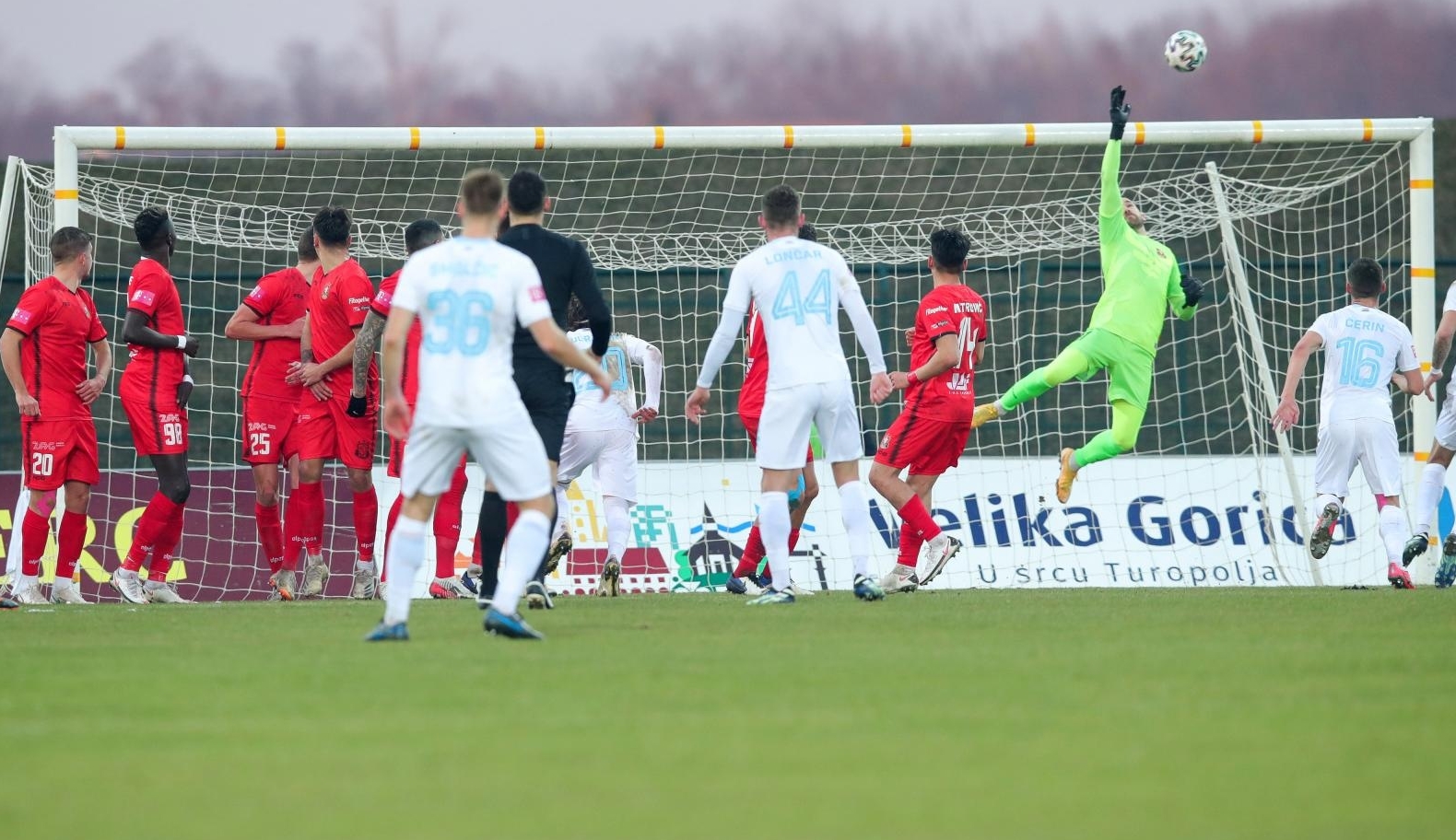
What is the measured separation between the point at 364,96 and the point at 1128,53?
37.4ft

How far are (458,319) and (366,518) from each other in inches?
174

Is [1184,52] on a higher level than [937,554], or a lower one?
higher

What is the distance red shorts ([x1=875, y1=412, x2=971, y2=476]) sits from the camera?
1001 centimetres

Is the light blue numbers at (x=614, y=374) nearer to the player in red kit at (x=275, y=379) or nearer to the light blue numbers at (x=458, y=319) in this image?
the player in red kit at (x=275, y=379)

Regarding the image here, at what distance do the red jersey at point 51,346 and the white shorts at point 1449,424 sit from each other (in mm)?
8119

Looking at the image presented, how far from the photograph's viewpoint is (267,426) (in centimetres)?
1072

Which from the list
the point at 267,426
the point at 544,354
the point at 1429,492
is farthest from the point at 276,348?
the point at 1429,492

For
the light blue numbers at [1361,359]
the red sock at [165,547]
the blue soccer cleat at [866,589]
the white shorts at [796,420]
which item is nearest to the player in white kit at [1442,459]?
the light blue numbers at [1361,359]

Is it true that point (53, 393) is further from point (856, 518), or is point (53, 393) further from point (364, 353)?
point (856, 518)

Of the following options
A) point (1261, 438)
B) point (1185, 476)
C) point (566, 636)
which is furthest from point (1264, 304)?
point (566, 636)

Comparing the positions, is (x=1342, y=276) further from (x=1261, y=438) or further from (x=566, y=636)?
(x=566, y=636)

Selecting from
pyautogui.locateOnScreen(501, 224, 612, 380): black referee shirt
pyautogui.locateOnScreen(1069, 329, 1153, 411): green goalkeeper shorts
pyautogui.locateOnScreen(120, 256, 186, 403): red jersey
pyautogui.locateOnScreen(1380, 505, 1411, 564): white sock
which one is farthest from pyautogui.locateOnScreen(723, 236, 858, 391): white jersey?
pyautogui.locateOnScreen(1380, 505, 1411, 564): white sock

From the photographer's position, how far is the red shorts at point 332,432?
34.8ft

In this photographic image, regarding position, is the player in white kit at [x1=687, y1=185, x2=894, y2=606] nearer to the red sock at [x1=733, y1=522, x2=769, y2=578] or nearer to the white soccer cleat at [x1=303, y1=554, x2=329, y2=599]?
the red sock at [x1=733, y1=522, x2=769, y2=578]
